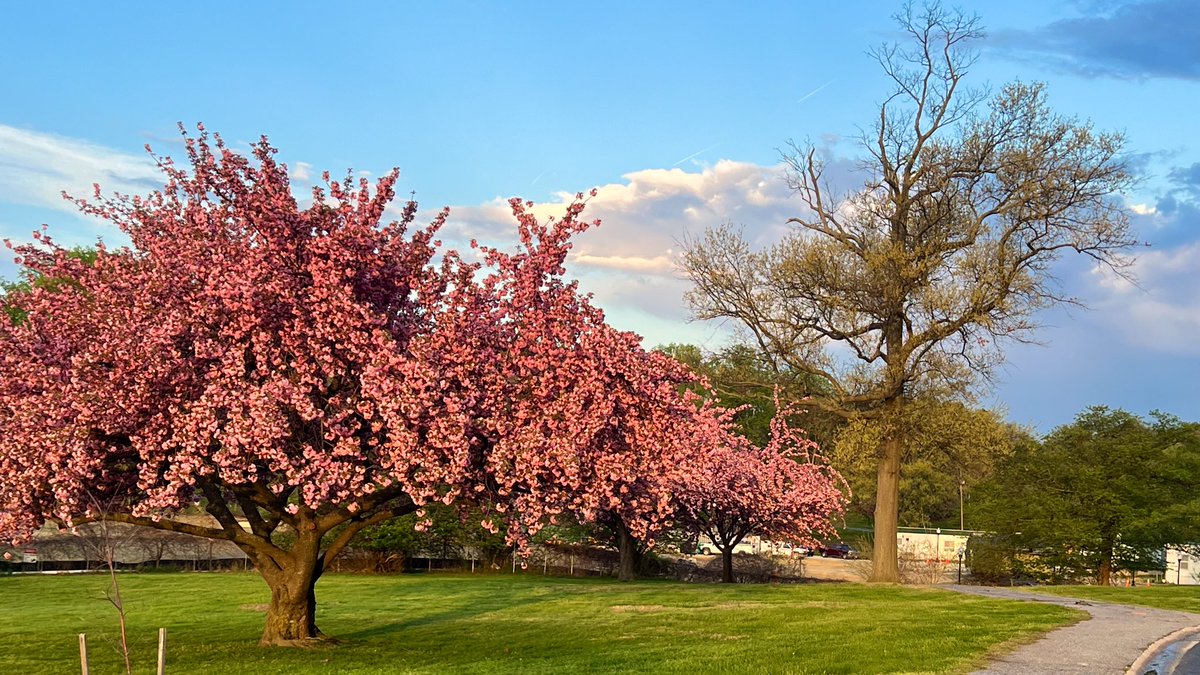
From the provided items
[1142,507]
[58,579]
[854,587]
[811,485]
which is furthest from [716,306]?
[58,579]

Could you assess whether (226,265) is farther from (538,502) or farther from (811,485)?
(811,485)

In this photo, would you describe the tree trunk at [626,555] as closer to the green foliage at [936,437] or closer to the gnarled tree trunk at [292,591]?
the green foliage at [936,437]

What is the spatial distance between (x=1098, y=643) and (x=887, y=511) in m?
18.9

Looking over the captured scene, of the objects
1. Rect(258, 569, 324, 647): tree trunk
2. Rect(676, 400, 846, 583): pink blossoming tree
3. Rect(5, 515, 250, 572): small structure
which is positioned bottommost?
Rect(5, 515, 250, 572): small structure

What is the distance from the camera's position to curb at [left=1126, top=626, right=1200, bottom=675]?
1524cm

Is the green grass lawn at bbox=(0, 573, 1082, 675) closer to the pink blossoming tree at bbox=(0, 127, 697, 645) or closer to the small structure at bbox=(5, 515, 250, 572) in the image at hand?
the pink blossoming tree at bbox=(0, 127, 697, 645)

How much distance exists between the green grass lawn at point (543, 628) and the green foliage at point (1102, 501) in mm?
11429

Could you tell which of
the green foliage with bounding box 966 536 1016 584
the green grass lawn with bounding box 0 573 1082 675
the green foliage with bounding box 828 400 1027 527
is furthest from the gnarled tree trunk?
the green foliage with bounding box 966 536 1016 584

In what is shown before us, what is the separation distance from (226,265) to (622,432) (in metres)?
7.22

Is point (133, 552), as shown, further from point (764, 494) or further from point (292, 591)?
point (292, 591)

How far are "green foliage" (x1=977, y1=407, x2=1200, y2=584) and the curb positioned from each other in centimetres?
1961

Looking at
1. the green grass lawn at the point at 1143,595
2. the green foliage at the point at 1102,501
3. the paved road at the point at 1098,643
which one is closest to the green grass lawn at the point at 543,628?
the paved road at the point at 1098,643

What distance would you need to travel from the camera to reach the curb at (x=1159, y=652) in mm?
15241

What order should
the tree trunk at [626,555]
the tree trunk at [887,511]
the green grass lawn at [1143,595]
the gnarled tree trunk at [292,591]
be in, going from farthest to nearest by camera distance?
1. the tree trunk at [626,555]
2. the tree trunk at [887,511]
3. the green grass lawn at [1143,595]
4. the gnarled tree trunk at [292,591]
